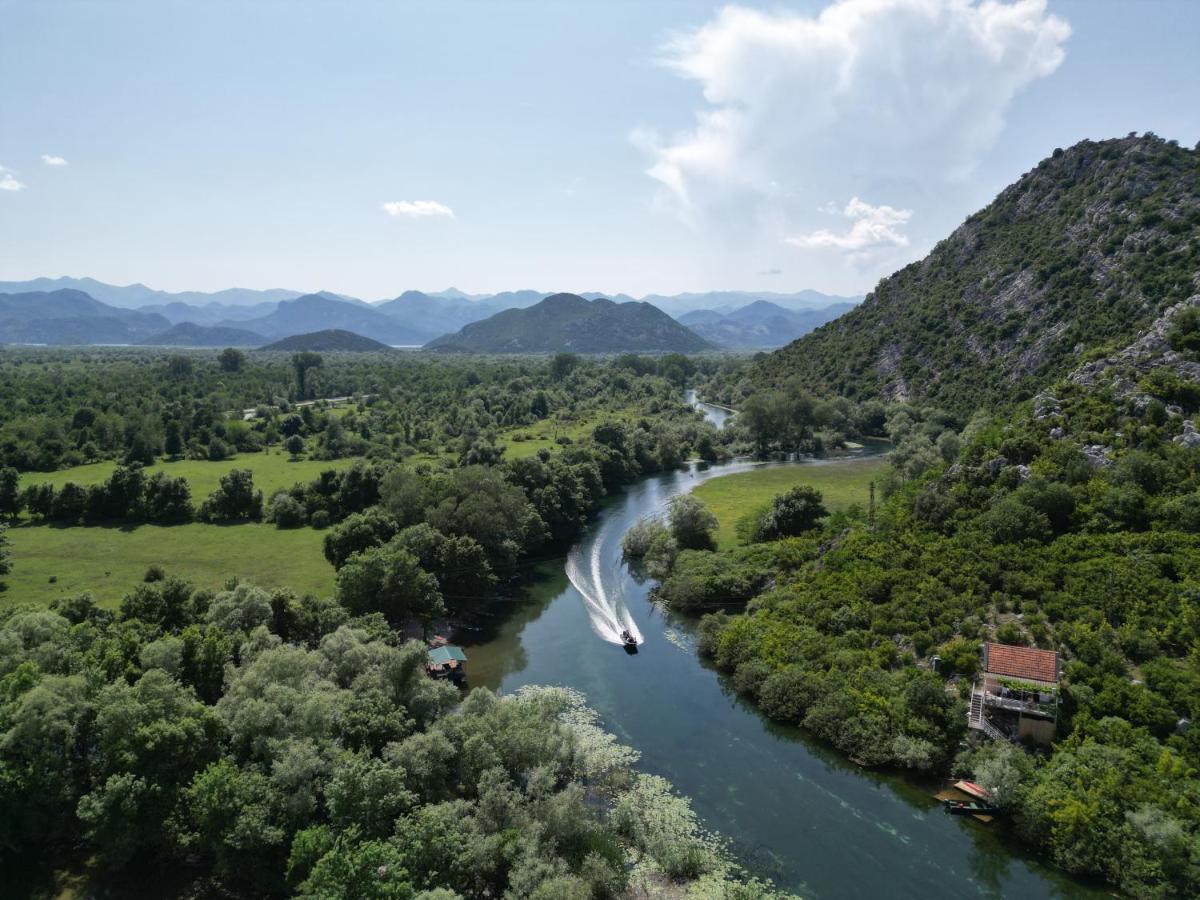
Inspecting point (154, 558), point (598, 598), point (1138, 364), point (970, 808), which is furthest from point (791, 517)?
point (154, 558)

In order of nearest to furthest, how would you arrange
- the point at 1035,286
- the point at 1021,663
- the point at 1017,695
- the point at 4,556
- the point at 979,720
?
the point at 1017,695 < the point at 979,720 < the point at 1021,663 < the point at 4,556 < the point at 1035,286

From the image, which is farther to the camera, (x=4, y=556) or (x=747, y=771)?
(x=4, y=556)

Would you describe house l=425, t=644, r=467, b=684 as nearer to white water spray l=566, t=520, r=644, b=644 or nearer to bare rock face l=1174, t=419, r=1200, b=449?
white water spray l=566, t=520, r=644, b=644

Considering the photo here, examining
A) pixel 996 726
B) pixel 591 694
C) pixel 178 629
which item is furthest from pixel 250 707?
pixel 996 726

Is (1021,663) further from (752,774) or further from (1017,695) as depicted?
(752,774)

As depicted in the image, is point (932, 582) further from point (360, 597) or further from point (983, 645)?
point (360, 597)

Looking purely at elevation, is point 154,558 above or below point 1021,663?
below

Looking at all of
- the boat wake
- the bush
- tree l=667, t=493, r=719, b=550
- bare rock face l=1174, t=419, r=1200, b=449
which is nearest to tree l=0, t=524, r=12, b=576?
the bush
